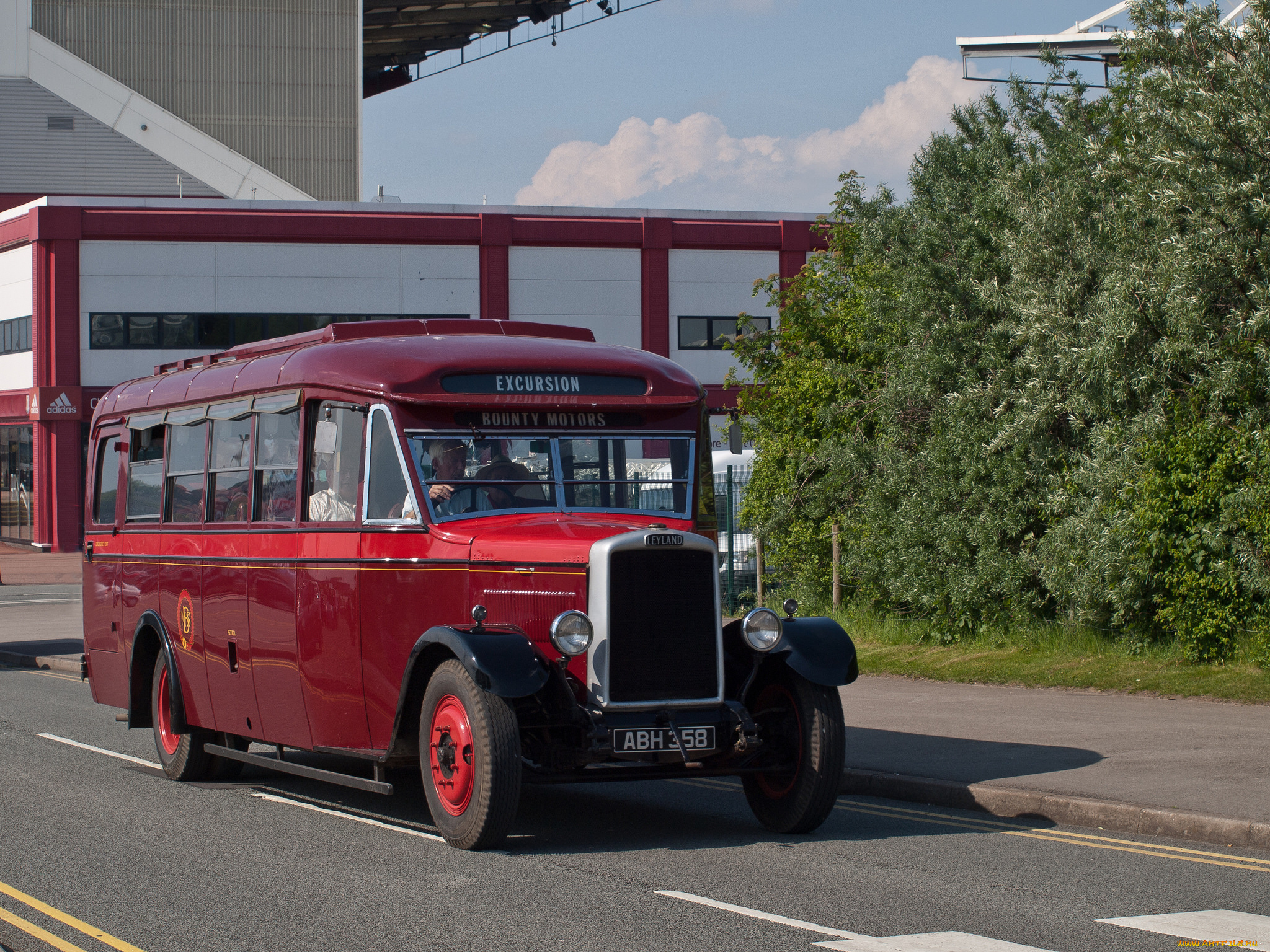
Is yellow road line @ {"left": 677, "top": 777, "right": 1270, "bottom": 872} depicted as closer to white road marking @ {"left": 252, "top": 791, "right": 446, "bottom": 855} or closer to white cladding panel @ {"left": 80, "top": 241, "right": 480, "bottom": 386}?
white road marking @ {"left": 252, "top": 791, "right": 446, "bottom": 855}

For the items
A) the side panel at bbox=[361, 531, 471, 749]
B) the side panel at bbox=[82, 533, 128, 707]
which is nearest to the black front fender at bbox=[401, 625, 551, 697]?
the side panel at bbox=[361, 531, 471, 749]

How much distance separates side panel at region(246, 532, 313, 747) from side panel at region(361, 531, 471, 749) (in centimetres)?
81

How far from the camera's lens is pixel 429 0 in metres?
62.8

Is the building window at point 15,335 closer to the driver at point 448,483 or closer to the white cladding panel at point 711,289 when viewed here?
the white cladding panel at point 711,289

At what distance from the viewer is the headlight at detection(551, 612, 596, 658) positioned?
313 inches

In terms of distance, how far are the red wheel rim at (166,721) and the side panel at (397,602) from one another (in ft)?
10.5

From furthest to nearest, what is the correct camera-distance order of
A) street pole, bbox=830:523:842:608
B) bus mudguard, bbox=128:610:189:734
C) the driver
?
street pole, bbox=830:523:842:608 → bus mudguard, bbox=128:610:189:734 → the driver

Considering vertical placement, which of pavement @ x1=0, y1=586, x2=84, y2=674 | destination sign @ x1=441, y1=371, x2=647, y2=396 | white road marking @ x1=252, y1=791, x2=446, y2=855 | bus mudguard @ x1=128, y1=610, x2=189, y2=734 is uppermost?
destination sign @ x1=441, y1=371, x2=647, y2=396

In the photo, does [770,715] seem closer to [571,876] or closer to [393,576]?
[571,876]

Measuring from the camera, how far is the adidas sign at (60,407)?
40.7m

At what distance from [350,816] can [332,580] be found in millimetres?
1534

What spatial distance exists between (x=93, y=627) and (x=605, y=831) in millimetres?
6043

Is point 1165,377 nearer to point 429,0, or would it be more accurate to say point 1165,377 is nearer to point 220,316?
point 220,316

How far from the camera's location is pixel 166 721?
452 inches
